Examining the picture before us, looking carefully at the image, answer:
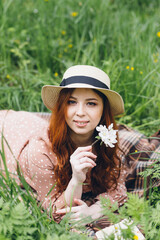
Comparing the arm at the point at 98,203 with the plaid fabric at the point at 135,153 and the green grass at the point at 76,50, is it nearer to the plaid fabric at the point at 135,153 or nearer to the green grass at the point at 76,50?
the plaid fabric at the point at 135,153

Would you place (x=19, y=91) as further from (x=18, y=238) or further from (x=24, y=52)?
(x=18, y=238)

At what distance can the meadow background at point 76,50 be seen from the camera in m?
3.25

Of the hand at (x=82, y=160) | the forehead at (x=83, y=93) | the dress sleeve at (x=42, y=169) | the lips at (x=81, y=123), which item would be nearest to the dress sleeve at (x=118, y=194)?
the dress sleeve at (x=42, y=169)

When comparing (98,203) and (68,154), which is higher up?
(68,154)

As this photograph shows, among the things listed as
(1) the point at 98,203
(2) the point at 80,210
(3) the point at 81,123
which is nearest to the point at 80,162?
(3) the point at 81,123

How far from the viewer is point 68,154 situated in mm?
2273

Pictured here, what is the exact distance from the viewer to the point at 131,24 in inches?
167

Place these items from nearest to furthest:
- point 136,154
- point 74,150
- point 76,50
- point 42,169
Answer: point 42,169 < point 74,150 < point 136,154 < point 76,50

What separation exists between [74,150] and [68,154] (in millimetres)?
70

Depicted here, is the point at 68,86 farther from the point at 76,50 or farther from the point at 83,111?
the point at 76,50

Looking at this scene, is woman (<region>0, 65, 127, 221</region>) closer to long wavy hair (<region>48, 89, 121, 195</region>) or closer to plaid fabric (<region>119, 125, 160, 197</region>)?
long wavy hair (<region>48, 89, 121, 195</region>)

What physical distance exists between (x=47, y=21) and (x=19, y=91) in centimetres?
113

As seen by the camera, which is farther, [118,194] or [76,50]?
[76,50]

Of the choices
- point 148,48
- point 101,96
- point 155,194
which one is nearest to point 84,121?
point 101,96
